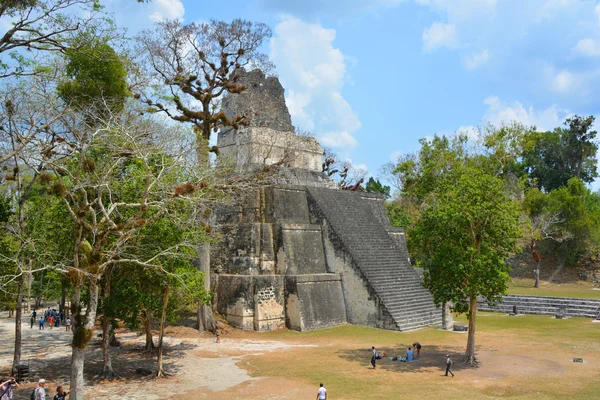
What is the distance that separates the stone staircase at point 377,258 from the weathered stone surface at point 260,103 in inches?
175

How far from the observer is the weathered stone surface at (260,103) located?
2134 cm

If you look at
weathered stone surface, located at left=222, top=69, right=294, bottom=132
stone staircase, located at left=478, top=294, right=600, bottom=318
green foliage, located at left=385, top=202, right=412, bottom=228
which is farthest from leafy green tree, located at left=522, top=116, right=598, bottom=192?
weathered stone surface, located at left=222, top=69, right=294, bottom=132

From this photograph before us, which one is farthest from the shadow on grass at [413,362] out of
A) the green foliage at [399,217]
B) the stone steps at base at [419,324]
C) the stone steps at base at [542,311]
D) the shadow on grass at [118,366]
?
the green foliage at [399,217]

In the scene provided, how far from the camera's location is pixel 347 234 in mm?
18359

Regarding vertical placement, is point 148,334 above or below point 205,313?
below

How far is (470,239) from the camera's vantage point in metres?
11.4

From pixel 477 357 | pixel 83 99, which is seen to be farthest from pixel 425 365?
pixel 83 99

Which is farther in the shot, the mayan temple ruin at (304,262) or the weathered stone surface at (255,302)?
the mayan temple ruin at (304,262)

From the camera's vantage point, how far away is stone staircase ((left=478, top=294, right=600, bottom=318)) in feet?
61.9

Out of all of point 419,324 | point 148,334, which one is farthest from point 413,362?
point 148,334

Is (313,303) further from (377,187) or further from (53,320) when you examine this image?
(377,187)

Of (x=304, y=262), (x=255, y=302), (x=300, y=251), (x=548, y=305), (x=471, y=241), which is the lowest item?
(x=548, y=305)

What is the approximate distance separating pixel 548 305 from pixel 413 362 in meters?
11.8

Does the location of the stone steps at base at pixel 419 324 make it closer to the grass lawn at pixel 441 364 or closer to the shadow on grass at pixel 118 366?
the grass lawn at pixel 441 364
